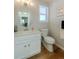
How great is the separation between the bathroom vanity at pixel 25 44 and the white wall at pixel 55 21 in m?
1.50

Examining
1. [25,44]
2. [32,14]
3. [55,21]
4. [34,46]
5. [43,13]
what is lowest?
[34,46]

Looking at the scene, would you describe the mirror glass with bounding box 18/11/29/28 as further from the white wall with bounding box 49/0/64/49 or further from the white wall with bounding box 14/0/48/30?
the white wall with bounding box 49/0/64/49

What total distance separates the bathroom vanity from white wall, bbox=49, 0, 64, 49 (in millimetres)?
1495

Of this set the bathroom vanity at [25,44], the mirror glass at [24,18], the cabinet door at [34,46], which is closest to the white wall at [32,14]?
the mirror glass at [24,18]

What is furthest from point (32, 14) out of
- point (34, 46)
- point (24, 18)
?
point (34, 46)

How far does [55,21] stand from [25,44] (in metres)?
2.47

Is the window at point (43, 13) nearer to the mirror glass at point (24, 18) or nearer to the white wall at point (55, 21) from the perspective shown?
the white wall at point (55, 21)

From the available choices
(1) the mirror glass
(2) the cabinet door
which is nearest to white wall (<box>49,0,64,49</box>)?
(2) the cabinet door

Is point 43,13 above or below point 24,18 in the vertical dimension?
above

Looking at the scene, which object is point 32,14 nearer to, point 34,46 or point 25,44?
point 34,46

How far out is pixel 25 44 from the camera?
2.98 metres
